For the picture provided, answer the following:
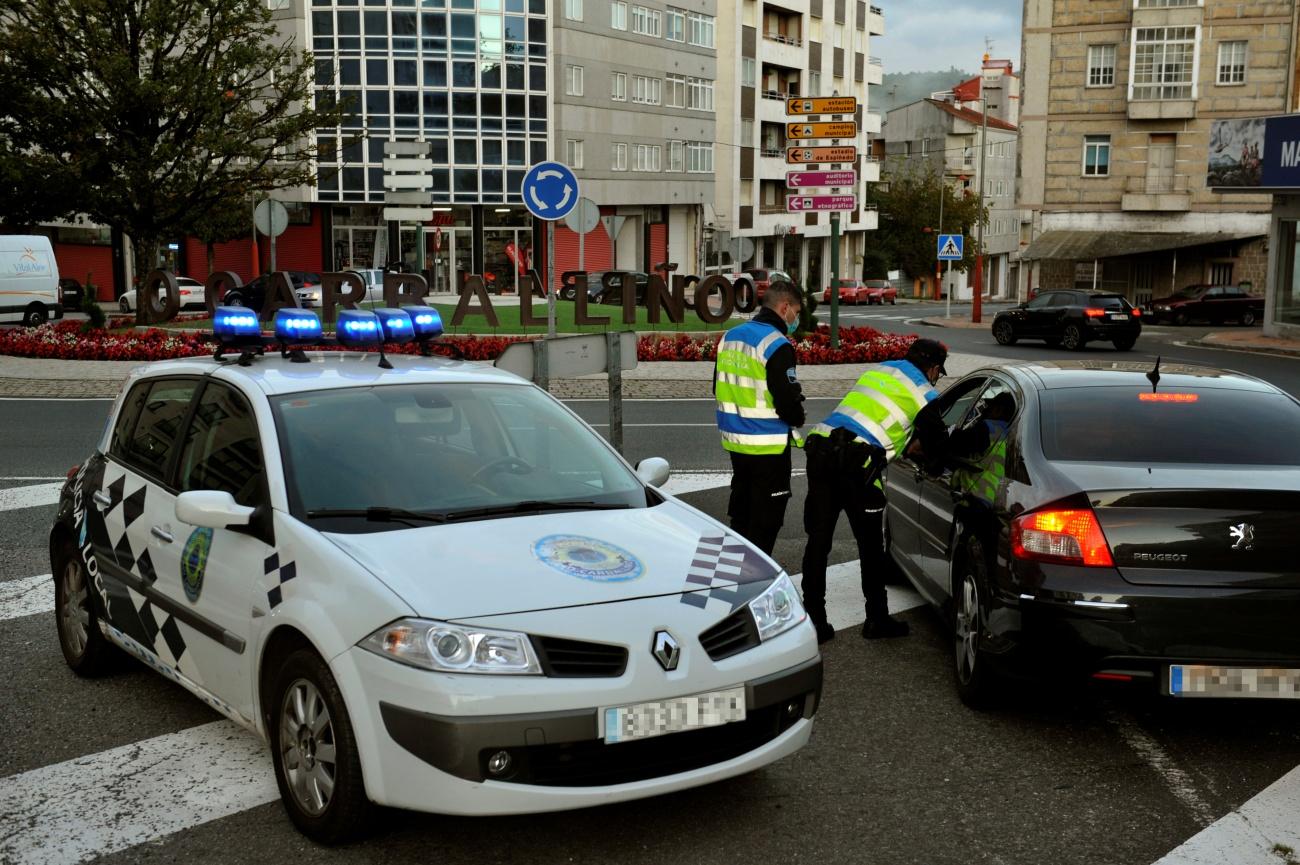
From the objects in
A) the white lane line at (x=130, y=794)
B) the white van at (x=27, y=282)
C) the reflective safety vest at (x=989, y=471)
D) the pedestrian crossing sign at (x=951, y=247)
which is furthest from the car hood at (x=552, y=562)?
the pedestrian crossing sign at (x=951, y=247)

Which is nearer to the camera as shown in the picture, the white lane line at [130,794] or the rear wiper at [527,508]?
the white lane line at [130,794]

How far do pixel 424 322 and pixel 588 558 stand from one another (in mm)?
2700

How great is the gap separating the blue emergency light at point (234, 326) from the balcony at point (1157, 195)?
192 ft

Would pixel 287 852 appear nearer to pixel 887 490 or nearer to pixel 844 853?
pixel 844 853

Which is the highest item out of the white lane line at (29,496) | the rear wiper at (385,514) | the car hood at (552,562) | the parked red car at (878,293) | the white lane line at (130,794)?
the rear wiper at (385,514)

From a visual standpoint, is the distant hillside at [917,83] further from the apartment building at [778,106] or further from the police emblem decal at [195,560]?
the police emblem decal at [195,560]

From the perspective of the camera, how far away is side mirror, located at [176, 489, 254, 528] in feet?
15.3

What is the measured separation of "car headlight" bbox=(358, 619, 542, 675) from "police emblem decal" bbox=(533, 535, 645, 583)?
1.25ft

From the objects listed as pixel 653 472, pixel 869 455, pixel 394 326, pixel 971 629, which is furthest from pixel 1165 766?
pixel 394 326

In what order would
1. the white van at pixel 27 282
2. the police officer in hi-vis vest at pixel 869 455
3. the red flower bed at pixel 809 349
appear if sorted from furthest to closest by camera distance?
the white van at pixel 27 282 → the red flower bed at pixel 809 349 → the police officer in hi-vis vest at pixel 869 455

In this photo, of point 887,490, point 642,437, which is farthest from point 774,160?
point 887,490

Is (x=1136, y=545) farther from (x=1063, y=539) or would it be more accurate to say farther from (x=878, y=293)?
(x=878, y=293)

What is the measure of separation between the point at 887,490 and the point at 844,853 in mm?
4019

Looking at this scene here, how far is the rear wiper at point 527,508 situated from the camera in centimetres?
485
